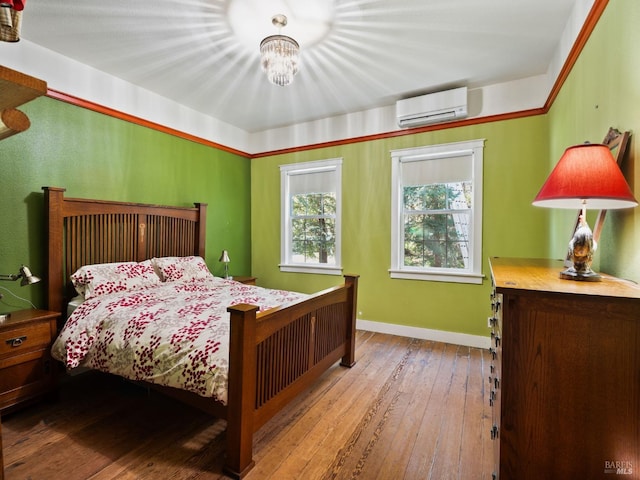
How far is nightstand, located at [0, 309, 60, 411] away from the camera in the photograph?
2.02 meters

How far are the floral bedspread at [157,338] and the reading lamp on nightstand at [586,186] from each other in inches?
65.1

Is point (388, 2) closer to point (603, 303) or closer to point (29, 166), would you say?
point (603, 303)

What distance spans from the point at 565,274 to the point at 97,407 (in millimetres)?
2896

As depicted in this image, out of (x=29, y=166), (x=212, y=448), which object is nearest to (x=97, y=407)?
(x=212, y=448)

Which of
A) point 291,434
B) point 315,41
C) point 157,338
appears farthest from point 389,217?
point 157,338

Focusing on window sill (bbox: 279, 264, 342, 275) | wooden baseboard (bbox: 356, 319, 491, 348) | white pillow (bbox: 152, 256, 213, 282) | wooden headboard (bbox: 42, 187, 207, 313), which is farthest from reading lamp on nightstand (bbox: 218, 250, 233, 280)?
wooden baseboard (bbox: 356, 319, 491, 348)

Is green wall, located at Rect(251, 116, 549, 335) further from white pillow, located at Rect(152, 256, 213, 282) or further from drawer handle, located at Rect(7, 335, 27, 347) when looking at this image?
drawer handle, located at Rect(7, 335, 27, 347)

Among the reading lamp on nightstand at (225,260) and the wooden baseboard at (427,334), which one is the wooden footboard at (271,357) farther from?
the reading lamp on nightstand at (225,260)

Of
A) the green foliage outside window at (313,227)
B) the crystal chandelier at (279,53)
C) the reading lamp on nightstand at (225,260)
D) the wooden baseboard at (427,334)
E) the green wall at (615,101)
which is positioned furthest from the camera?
the green foliage outside window at (313,227)

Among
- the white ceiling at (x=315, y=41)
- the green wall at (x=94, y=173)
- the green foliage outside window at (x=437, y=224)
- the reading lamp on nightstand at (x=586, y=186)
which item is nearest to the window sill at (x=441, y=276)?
the green foliage outside window at (x=437, y=224)

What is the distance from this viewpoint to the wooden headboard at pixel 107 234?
255cm

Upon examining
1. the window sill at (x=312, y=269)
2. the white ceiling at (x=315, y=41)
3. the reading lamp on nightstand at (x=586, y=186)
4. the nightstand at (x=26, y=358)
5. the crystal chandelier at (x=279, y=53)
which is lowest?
the nightstand at (x=26, y=358)

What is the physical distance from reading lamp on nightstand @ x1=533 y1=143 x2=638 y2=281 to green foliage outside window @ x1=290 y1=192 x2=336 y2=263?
3.04 meters

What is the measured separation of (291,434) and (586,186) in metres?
1.95
